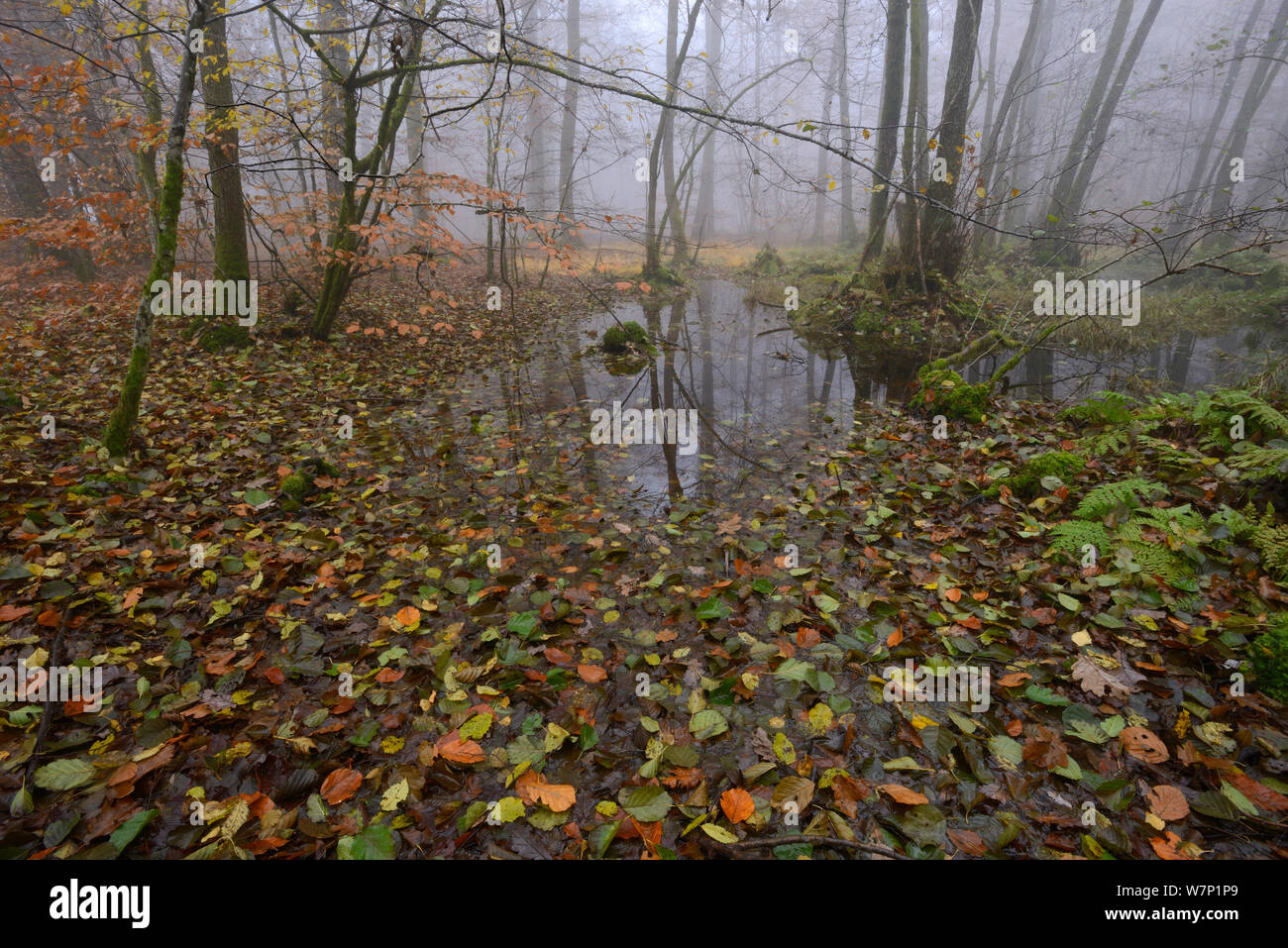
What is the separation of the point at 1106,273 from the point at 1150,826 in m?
22.6

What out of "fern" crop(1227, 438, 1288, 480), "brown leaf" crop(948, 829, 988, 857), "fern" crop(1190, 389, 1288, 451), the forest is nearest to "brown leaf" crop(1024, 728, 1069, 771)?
the forest

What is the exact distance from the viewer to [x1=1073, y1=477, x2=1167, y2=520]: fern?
371cm

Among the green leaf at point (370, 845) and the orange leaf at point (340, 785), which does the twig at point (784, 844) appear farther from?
the orange leaf at point (340, 785)

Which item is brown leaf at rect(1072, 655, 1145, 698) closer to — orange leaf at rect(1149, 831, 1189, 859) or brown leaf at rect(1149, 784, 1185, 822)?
brown leaf at rect(1149, 784, 1185, 822)

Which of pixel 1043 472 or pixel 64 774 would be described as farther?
pixel 1043 472

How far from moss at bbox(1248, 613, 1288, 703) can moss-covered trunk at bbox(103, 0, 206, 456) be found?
721cm

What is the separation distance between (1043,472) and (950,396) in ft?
7.31

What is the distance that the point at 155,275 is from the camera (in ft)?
15.0

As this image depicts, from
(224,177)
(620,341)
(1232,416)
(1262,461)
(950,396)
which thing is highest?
(224,177)

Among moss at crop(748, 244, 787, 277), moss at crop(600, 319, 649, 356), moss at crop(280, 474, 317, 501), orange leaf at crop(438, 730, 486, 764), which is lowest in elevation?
orange leaf at crop(438, 730, 486, 764)

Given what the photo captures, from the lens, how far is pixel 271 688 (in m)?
2.76

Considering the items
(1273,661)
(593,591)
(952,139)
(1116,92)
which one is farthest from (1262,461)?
(1116,92)

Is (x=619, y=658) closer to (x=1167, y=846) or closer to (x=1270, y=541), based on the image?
(x=1167, y=846)
